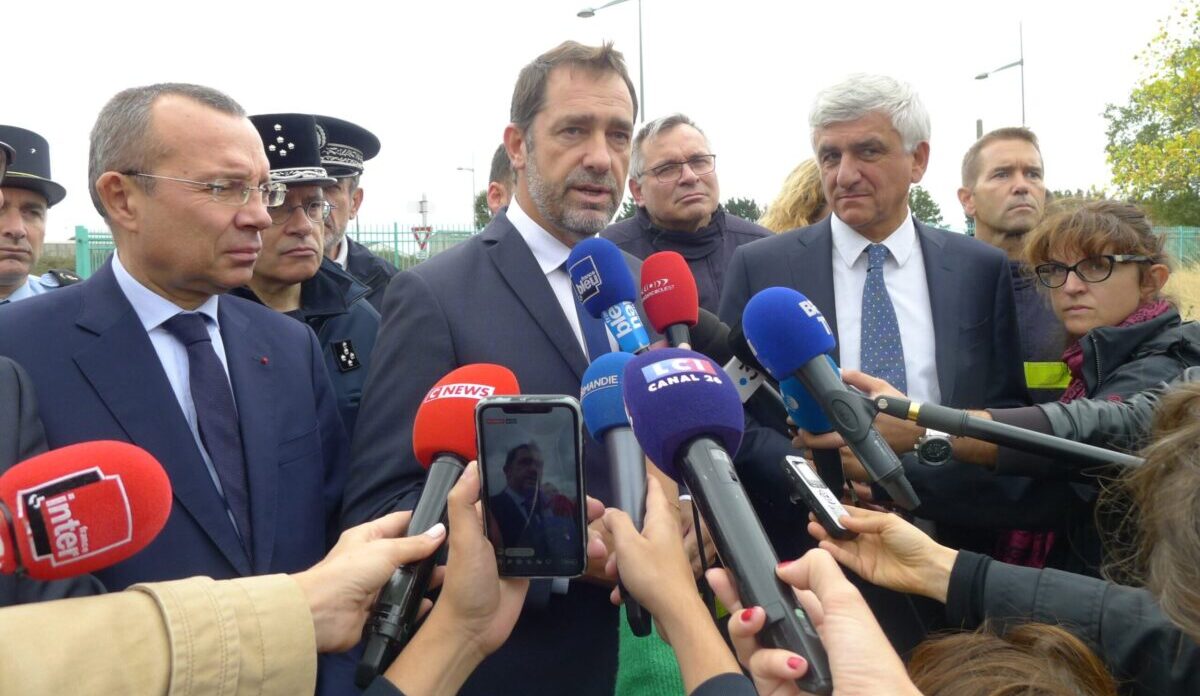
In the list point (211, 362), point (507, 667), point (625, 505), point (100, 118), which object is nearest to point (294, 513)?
point (211, 362)

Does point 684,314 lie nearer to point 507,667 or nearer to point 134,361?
point 507,667

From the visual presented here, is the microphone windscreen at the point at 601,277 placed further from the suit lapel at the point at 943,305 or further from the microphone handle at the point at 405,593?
the suit lapel at the point at 943,305

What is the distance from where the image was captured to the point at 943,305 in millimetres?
2650

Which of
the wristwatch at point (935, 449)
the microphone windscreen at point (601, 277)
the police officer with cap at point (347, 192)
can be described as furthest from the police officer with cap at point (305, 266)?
the wristwatch at point (935, 449)

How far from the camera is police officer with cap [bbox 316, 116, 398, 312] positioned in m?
3.90

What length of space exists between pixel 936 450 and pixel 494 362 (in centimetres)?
100

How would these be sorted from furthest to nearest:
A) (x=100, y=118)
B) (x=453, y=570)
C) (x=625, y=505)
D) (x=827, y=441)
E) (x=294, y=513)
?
(x=100, y=118), (x=294, y=513), (x=827, y=441), (x=625, y=505), (x=453, y=570)

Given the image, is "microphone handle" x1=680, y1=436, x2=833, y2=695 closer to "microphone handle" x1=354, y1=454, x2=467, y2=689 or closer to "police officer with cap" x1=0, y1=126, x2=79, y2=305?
"microphone handle" x1=354, y1=454, x2=467, y2=689

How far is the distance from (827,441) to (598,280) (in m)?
0.58

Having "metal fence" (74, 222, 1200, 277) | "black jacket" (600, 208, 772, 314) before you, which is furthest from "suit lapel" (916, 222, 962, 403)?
"metal fence" (74, 222, 1200, 277)

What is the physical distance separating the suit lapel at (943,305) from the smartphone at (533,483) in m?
1.58

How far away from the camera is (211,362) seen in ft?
6.51

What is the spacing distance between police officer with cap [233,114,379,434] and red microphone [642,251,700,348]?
1493 mm

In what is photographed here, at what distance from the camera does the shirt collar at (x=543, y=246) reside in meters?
2.37
